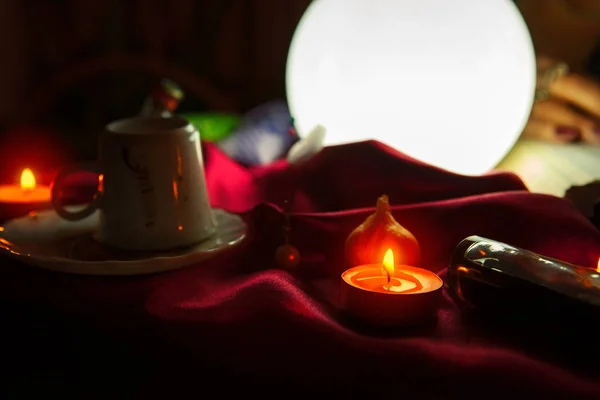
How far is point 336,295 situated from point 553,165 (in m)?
0.49

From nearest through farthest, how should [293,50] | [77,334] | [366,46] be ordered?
1. [77,334]
2. [366,46]
3. [293,50]

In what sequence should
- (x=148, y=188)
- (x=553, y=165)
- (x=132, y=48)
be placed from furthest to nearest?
(x=132, y=48), (x=553, y=165), (x=148, y=188)

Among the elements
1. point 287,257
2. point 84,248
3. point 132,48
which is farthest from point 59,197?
point 132,48

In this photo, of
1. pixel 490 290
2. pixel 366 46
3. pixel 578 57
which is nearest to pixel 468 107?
pixel 366 46

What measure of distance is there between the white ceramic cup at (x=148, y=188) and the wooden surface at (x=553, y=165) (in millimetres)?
397

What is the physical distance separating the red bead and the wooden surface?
12.9 inches

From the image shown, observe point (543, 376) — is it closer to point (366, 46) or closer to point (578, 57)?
point (366, 46)

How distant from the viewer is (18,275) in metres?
0.56

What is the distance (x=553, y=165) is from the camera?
905mm

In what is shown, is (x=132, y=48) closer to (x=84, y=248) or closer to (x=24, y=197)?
(x=24, y=197)

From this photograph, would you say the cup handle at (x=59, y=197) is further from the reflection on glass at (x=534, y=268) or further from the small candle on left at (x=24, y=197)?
the reflection on glass at (x=534, y=268)

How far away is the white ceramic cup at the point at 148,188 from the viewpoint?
56 centimetres

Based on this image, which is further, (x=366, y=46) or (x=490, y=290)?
(x=366, y=46)

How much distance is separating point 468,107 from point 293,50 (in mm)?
206
